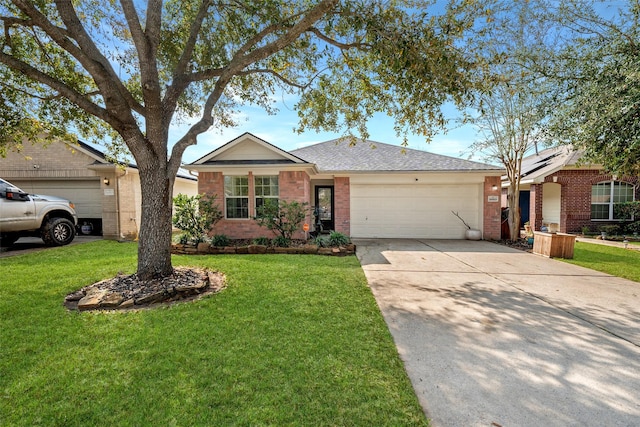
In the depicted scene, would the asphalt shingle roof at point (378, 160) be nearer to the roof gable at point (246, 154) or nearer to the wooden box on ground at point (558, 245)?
the roof gable at point (246, 154)

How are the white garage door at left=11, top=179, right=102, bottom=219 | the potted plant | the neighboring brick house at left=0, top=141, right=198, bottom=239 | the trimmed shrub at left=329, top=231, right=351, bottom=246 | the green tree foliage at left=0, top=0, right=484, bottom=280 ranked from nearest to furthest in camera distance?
the green tree foliage at left=0, top=0, right=484, bottom=280
the trimmed shrub at left=329, top=231, right=351, bottom=246
the neighboring brick house at left=0, top=141, right=198, bottom=239
the potted plant
the white garage door at left=11, top=179, right=102, bottom=219

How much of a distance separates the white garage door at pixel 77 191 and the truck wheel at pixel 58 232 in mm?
2473

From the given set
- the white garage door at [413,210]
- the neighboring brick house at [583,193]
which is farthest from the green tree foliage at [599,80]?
the neighboring brick house at [583,193]

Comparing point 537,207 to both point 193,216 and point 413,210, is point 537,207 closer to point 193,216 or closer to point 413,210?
point 413,210

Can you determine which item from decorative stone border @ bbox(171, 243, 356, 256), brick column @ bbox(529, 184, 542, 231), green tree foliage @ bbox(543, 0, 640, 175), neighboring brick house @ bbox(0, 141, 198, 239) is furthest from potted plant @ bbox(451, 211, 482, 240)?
neighboring brick house @ bbox(0, 141, 198, 239)

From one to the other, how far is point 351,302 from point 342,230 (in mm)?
7651

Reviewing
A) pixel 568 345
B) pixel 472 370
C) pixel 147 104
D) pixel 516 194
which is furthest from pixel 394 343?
pixel 516 194

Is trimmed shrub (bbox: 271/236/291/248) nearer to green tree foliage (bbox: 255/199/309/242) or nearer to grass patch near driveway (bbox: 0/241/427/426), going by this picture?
green tree foliage (bbox: 255/199/309/242)

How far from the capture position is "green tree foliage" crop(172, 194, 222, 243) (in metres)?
8.81

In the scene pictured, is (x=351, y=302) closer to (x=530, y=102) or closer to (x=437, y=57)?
(x=437, y=57)

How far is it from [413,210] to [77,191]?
14536mm

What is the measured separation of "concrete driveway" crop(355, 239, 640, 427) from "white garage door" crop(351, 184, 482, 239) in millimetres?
5338

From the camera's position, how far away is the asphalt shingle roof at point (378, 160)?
11664mm

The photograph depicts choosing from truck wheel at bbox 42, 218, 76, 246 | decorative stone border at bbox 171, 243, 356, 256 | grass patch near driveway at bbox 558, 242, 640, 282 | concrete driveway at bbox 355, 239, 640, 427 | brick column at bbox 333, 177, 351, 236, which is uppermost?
brick column at bbox 333, 177, 351, 236
